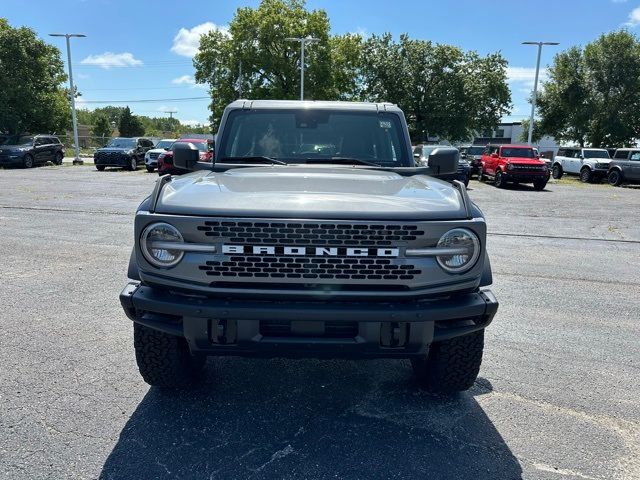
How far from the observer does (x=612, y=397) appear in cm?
334

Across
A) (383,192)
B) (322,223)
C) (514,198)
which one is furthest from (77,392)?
(514,198)

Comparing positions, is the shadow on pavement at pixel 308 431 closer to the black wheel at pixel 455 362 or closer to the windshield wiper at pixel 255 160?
the black wheel at pixel 455 362

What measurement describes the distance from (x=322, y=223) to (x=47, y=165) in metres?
31.6

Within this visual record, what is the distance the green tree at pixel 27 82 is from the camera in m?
31.0

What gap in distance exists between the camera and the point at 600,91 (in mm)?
35781

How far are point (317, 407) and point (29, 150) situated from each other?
28.5 m

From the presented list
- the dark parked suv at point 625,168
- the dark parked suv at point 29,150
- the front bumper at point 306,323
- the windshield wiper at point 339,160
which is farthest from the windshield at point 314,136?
the dark parked suv at point 29,150

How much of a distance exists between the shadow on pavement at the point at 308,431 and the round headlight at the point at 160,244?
3.25 ft

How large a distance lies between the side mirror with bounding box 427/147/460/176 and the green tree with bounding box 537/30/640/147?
120 feet

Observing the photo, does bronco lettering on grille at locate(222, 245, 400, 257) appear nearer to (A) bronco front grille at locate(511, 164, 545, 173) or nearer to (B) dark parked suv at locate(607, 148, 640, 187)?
(A) bronco front grille at locate(511, 164, 545, 173)

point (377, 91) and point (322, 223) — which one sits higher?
point (377, 91)

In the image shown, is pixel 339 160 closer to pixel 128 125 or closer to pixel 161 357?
pixel 161 357

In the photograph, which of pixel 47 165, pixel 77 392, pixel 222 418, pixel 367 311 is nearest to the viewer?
pixel 367 311

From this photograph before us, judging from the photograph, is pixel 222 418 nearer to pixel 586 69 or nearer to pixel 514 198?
pixel 514 198
